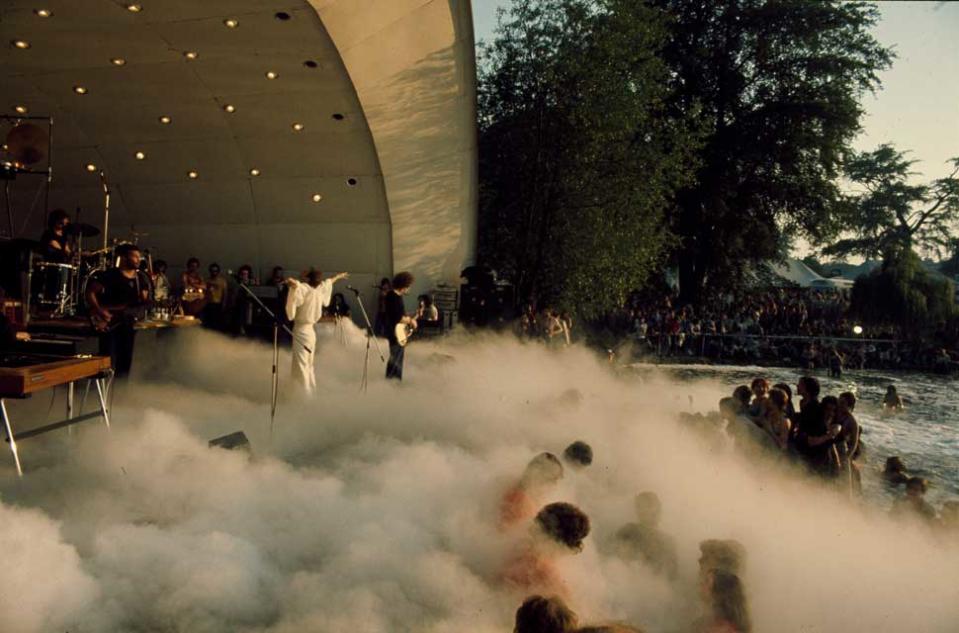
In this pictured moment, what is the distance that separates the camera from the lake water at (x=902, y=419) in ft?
31.9

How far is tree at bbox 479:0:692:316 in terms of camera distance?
17.1 meters

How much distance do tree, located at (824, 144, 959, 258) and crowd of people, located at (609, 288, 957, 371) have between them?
10337 mm

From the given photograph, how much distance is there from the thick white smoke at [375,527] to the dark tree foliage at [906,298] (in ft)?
56.7

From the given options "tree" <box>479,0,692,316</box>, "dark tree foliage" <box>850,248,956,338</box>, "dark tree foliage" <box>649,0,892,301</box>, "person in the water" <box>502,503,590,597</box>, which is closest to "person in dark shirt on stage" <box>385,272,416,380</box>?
"person in the water" <box>502,503,590,597</box>

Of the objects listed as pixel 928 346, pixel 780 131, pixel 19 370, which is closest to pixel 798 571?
pixel 19 370

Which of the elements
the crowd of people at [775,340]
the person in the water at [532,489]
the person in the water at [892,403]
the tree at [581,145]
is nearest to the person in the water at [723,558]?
the person in the water at [532,489]

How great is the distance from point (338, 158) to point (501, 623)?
11383 mm

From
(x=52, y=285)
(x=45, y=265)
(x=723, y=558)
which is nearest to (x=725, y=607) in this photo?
(x=723, y=558)

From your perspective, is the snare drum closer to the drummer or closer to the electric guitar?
the drummer

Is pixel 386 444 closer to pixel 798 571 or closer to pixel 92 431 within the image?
pixel 92 431

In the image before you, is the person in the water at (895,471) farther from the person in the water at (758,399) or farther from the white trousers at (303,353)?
the white trousers at (303,353)

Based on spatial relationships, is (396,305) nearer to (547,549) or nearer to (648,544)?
(648,544)

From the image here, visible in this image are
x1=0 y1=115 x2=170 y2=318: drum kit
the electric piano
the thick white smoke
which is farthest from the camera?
x1=0 y1=115 x2=170 y2=318: drum kit

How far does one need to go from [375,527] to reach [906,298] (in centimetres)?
2204
